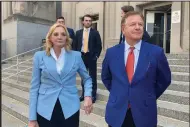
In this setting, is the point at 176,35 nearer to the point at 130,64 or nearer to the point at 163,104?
the point at 163,104

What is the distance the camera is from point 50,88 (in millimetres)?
2691

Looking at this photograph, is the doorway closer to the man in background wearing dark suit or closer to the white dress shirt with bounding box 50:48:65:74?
the man in background wearing dark suit

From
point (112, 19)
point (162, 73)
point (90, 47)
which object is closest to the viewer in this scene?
point (162, 73)

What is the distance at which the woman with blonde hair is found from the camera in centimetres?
268

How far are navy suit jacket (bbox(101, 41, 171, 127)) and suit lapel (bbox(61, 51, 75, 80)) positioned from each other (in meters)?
0.49

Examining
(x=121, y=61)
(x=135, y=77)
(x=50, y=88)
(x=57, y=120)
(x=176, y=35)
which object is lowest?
(x=57, y=120)

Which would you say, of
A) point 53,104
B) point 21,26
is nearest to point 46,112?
point 53,104

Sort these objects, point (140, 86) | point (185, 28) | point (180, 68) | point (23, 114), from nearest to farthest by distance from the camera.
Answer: point (140, 86) → point (23, 114) → point (180, 68) → point (185, 28)

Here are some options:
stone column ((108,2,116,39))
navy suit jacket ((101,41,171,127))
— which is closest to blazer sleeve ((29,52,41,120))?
navy suit jacket ((101,41,171,127))

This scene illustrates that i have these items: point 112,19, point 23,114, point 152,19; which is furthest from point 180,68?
point 112,19

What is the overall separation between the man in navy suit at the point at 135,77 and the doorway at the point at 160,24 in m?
8.74

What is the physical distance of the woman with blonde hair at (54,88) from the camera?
8.79 feet

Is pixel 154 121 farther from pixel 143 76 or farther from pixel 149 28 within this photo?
pixel 149 28

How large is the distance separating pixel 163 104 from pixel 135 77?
2.72m
